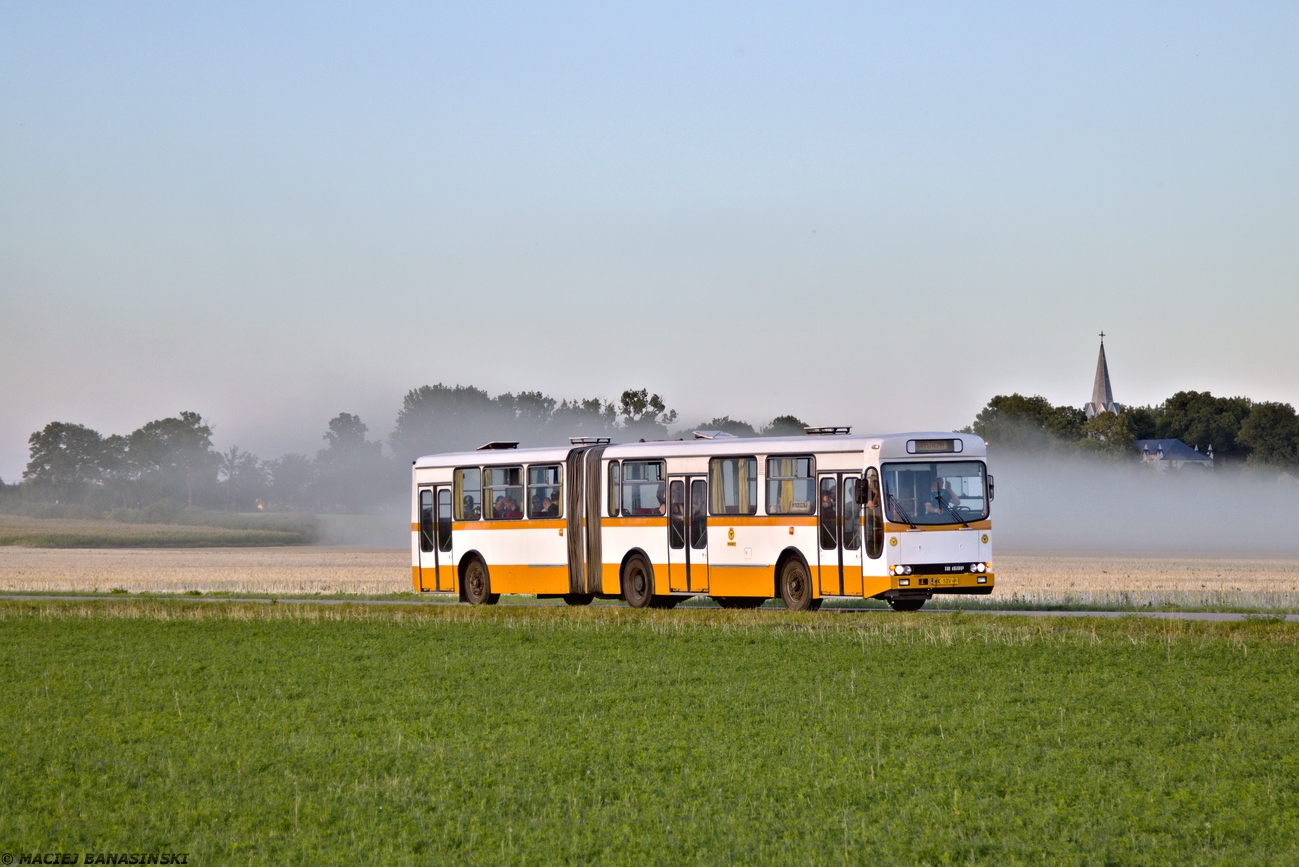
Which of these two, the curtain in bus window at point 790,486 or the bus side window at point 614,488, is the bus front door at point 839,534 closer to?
the curtain in bus window at point 790,486

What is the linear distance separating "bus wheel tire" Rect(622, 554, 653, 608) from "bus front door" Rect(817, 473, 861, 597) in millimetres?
4861

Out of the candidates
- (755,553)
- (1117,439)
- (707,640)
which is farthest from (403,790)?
(1117,439)

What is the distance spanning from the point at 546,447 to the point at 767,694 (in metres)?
18.3

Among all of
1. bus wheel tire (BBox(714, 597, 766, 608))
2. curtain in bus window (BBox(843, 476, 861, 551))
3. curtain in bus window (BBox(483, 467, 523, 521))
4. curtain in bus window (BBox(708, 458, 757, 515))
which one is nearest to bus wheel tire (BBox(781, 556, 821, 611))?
curtain in bus window (BBox(843, 476, 861, 551))

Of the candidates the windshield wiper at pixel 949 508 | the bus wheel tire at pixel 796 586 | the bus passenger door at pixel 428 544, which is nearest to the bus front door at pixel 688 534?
the bus wheel tire at pixel 796 586

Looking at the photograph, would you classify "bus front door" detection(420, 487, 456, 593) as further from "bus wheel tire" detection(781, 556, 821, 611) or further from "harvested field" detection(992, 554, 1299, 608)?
"harvested field" detection(992, 554, 1299, 608)

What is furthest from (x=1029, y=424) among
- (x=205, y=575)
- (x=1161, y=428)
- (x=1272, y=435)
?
(x=205, y=575)

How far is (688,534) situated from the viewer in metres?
33.2

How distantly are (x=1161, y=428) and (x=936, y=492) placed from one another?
6995 inches

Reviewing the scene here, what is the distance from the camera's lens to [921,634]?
2606cm

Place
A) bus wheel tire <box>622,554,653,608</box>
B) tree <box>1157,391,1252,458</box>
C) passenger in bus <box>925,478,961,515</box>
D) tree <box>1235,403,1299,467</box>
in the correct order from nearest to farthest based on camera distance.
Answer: passenger in bus <box>925,478,961,515</box>
bus wheel tire <box>622,554,653,608</box>
tree <box>1235,403,1299,467</box>
tree <box>1157,391,1252,458</box>

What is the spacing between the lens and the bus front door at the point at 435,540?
38.5 metres

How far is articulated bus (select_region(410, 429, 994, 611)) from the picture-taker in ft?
98.6

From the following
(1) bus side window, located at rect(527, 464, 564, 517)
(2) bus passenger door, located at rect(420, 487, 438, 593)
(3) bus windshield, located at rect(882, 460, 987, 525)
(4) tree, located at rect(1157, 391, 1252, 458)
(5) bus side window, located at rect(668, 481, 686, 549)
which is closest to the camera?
(3) bus windshield, located at rect(882, 460, 987, 525)
